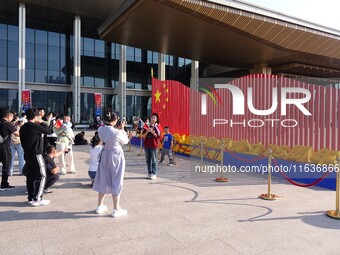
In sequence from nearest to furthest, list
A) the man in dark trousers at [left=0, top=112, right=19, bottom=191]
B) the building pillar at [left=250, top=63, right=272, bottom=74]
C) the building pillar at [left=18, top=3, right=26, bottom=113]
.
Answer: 1. the man in dark trousers at [left=0, top=112, right=19, bottom=191]
2. the building pillar at [left=250, top=63, right=272, bottom=74]
3. the building pillar at [left=18, top=3, right=26, bottom=113]

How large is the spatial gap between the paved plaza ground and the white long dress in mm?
508

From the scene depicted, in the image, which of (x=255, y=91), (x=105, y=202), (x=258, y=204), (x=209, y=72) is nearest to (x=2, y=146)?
(x=105, y=202)

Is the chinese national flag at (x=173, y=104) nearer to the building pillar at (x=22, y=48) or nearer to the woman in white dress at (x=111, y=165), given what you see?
the woman in white dress at (x=111, y=165)

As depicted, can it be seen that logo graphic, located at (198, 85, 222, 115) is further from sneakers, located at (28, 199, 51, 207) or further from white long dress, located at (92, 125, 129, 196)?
sneakers, located at (28, 199, 51, 207)

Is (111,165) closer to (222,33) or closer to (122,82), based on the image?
(222,33)

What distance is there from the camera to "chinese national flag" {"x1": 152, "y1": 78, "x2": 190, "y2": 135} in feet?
42.2

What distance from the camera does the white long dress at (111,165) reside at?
4637 millimetres

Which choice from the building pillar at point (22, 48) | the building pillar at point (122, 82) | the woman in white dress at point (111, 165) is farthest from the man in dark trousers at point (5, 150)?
the building pillar at point (122, 82)

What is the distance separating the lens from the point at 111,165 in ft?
15.2

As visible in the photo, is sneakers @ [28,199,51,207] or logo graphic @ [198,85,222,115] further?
logo graphic @ [198,85,222,115]

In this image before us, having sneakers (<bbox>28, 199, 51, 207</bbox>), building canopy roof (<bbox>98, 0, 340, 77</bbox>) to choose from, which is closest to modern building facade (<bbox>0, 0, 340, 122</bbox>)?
building canopy roof (<bbox>98, 0, 340, 77</bbox>)

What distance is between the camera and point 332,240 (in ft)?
12.8

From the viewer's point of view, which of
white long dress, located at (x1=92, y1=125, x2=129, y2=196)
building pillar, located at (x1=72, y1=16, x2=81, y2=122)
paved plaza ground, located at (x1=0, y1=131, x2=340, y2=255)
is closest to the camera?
paved plaza ground, located at (x1=0, y1=131, x2=340, y2=255)

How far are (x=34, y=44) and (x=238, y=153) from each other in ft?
97.1
